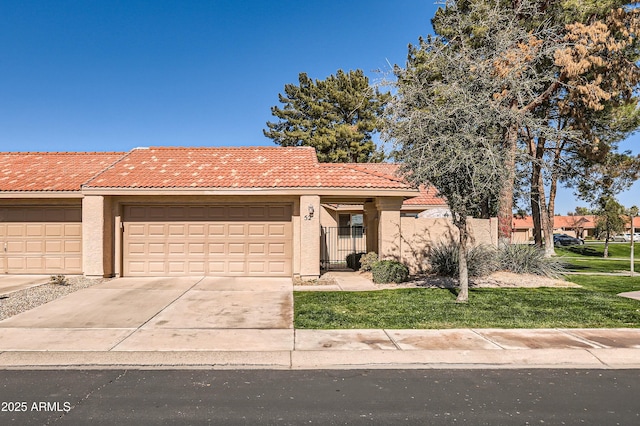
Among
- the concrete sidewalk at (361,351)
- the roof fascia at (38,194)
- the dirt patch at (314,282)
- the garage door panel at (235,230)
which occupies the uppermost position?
the roof fascia at (38,194)

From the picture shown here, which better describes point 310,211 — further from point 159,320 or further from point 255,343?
point 255,343

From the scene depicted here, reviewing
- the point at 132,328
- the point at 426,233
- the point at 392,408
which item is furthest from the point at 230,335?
the point at 426,233

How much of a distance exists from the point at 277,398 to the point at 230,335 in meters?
2.73

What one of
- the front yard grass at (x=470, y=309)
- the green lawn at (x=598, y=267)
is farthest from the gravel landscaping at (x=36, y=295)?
the green lawn at (x=598, y=267)

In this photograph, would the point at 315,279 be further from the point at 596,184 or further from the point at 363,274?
the point at 596,184

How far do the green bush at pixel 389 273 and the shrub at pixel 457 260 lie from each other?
1784 millimetres

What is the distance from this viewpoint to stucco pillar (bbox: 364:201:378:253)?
51.2 ft

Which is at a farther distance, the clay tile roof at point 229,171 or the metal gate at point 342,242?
the metal gate at point 342,242

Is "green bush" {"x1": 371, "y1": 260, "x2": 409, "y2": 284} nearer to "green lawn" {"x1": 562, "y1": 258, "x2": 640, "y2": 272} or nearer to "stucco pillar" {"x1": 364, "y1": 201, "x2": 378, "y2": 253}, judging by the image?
"stucco pillar" {"x1": 364, "y1": 201, "x2": 378, "y2": 253}

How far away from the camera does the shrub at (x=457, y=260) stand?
13609 mm

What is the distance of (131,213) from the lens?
14.0 meters

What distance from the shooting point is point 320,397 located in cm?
485

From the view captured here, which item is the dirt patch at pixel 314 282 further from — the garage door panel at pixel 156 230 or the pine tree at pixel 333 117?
the pine tree at pixel 333 117

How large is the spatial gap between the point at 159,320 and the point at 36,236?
880cm
